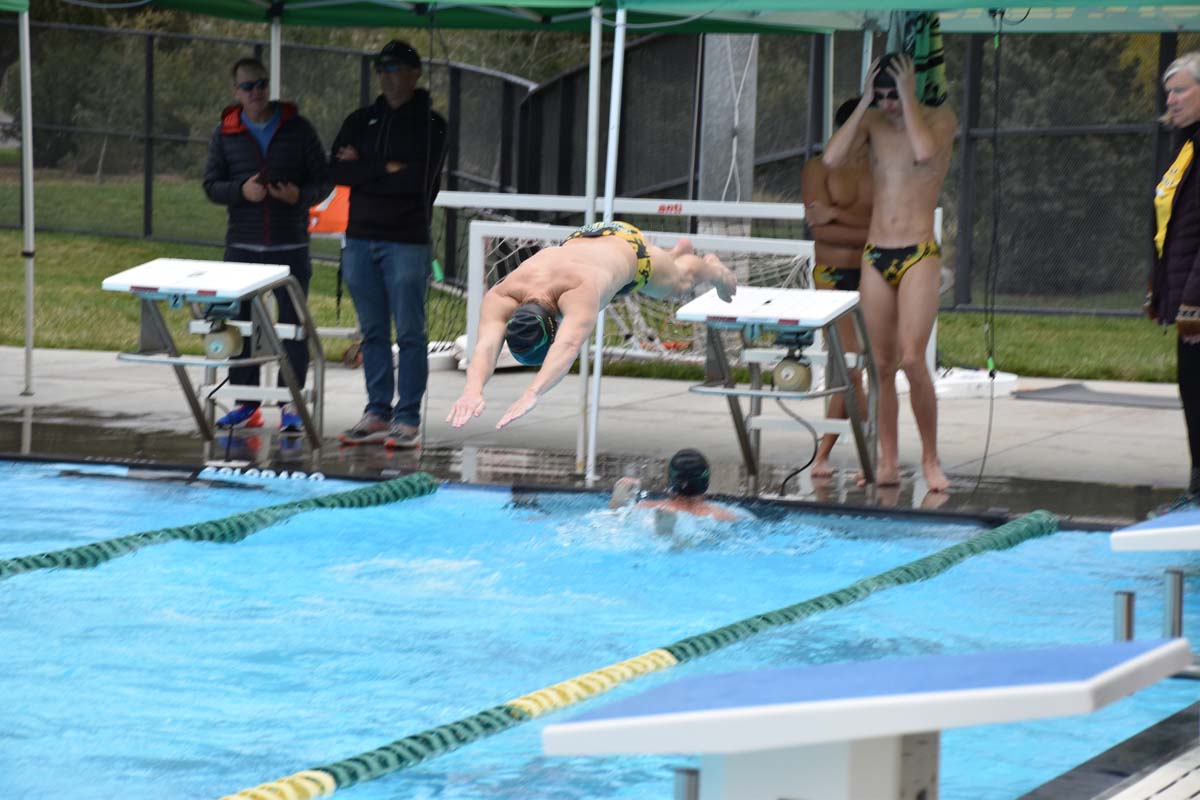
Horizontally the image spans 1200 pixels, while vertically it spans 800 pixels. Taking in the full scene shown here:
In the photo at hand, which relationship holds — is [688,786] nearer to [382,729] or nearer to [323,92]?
[382,729]

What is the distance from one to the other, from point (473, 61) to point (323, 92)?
9.98 meters

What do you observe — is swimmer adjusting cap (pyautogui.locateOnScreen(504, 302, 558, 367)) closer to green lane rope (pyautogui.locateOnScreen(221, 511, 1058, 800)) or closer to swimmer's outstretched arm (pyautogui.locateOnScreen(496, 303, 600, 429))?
swimmer's outstretched arm (pyautogui.locateOnScreen(496, 303, 600, 429))

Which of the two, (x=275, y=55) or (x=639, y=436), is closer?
(x=639, y=436)

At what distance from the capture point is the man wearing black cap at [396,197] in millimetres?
9531

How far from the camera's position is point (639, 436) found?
1062cm

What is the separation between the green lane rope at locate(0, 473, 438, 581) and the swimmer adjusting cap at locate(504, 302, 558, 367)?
1918mm

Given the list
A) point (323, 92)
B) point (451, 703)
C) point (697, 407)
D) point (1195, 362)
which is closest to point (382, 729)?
point (451, 703)

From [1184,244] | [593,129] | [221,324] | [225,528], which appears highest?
[593,129]

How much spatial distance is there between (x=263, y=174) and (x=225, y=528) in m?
2.89

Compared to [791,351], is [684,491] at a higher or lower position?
lower

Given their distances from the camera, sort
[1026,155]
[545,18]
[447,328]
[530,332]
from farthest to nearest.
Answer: [1026,155] → [447,328] → [545,18] → [530,332]

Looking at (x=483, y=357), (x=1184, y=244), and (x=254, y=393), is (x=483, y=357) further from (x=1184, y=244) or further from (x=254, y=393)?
(x=254, y=393)

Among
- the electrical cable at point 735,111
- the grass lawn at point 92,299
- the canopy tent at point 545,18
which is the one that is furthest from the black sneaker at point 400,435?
the grass lawn at point 92,299

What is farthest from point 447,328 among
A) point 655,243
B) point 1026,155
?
point 1026,155
